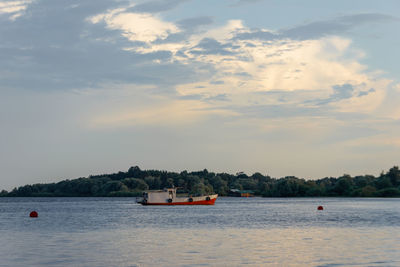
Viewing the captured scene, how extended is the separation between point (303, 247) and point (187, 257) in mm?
12192

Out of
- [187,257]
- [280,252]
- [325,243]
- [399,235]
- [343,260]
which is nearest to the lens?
[343,260]

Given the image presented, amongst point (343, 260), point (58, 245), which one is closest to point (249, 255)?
point (343, 260)

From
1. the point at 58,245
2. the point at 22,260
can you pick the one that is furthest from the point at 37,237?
the point at 22,260

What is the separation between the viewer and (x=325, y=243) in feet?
171

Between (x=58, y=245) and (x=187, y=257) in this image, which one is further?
(x=58, y=245)

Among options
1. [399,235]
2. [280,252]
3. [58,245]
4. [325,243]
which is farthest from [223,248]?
[399,235]

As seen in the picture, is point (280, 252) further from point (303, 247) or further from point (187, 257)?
point (187, 257)

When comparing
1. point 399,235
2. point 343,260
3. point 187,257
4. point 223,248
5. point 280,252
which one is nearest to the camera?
point 343,260

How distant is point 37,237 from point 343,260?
37627 mm

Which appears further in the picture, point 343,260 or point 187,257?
point 187,257

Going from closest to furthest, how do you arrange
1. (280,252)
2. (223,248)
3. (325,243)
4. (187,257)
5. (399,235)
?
1. (187,257)
2. (280,252)
3. (223,248)
4. (325,243)
5. (399,235)

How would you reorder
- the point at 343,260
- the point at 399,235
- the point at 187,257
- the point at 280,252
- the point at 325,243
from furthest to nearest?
the point at 399,235, the point at 325,243, the point at 280,252, the point at 187,257, the point at 343,260

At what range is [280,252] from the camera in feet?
148

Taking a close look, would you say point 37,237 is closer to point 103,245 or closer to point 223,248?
point 103,245
